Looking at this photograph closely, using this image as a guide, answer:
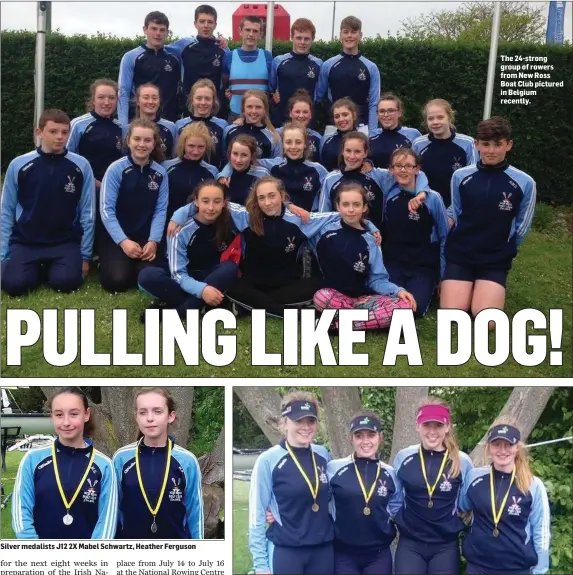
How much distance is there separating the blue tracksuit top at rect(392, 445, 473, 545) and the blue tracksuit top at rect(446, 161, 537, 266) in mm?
1038

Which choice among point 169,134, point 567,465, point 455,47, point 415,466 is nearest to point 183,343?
point 415,466

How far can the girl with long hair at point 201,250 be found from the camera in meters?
3.54

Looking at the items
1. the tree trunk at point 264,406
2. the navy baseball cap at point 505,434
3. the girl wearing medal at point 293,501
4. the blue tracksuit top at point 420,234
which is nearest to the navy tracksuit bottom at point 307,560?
the girl wearing medal at point 293,501

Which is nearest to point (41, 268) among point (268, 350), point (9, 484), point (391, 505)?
point (9, 484)

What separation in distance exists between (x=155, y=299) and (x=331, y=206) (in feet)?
3.30

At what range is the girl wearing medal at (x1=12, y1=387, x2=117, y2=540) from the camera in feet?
10.6

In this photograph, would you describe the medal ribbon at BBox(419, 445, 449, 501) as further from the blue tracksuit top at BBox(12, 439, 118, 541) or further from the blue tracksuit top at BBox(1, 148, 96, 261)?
the blue tracksuit top at BBox(1, 148, 96, 261)

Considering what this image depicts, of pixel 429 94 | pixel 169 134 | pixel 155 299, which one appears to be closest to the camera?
pixel 155 299

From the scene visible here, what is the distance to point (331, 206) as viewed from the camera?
3867mm

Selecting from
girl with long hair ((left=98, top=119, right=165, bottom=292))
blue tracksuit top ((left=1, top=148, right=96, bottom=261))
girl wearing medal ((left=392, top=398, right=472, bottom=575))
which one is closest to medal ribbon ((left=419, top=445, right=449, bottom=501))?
girl wearing medal ((left=392, top=398, right=472, bottom=575))

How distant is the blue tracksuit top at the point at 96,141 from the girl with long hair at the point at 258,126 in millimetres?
627

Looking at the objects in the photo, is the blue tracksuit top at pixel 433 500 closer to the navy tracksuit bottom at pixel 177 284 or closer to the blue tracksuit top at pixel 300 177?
the navy tracksuit bottom at pixel 177 284

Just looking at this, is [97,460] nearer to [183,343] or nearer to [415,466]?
[183,343]

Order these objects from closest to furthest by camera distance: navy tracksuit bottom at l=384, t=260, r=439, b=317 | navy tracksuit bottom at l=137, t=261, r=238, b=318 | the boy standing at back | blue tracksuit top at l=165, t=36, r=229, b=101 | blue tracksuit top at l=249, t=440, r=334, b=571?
blue tracksuit top at l=249, t=440, r=334, b=571 → navy tracksuit bottom at l=137, t=261, r=238, b=318 → navy tracksuit bottom at l=384, t=260, r=439, b=317 → blue tracksuit top at l=165, t=36, r=229, b=101 → the boy standing at back
